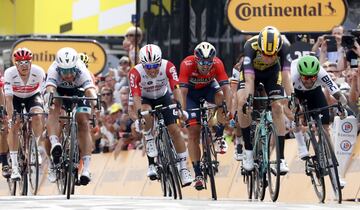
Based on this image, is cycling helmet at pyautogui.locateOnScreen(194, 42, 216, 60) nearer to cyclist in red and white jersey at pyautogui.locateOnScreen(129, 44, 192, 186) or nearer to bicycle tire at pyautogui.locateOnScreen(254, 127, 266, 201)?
cyclist in red and white jersey at pyautogui.locateOnScreen(129, 44, 192, 186)

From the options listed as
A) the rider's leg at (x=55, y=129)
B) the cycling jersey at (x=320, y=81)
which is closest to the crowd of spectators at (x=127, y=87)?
the cycling jersey at (x=320, y=81)

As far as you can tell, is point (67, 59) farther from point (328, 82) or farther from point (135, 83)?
point (328, 82)

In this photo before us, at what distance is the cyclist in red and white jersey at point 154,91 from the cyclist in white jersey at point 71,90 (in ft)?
2.25

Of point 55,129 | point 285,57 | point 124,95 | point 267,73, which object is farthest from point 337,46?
point 124,95

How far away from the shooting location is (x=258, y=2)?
23.0 metres

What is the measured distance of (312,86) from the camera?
20.1 meters

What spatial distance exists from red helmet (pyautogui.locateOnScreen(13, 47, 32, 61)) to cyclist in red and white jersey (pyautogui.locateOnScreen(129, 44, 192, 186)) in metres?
2.20

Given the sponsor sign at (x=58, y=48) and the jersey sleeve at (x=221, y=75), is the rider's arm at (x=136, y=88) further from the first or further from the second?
the sponsor sign at (x=58, y=48)

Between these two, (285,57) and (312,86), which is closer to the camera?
(285,57)

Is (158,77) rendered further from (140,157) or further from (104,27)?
(104,27)

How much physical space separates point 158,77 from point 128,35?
298 inches

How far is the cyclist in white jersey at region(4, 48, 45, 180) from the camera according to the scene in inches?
918

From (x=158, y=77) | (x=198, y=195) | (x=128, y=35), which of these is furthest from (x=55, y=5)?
(x=158, y=77)

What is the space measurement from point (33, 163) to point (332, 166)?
5.78m
